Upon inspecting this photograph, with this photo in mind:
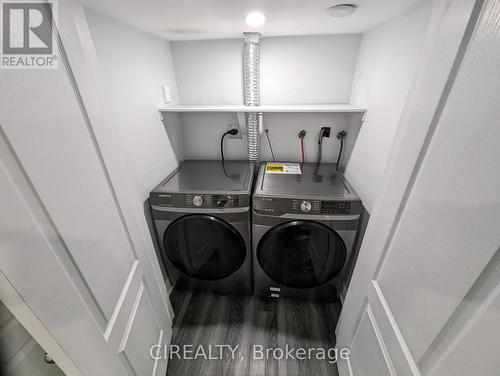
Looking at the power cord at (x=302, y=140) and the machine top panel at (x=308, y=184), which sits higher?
the power cord at (x=302, y=140)

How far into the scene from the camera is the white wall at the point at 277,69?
5.32ft

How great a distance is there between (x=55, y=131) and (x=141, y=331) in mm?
996

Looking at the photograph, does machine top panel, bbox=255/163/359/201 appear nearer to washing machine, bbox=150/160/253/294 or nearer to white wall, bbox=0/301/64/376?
washing machine, bbox=150/160/253/294

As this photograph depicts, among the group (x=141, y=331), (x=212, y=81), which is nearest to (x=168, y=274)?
(x=141, y=331)

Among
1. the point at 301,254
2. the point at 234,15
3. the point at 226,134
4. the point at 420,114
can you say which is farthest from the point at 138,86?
the point at 301,254

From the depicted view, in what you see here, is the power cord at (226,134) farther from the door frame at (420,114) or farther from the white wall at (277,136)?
the door frame at (420,114)

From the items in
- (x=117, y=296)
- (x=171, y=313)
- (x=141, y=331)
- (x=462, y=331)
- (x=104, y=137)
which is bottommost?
Answer: (x=171, y=313)

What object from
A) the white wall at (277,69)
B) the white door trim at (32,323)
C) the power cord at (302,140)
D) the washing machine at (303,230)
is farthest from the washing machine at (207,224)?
the white door trim at (32,323)

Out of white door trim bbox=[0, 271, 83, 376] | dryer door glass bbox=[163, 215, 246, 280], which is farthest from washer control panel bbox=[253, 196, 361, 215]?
white door trim bbox=[0, 271, 83, 376]

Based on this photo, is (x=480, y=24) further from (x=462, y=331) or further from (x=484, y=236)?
(x=462, y=331)

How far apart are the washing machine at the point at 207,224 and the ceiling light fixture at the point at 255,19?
0.97m

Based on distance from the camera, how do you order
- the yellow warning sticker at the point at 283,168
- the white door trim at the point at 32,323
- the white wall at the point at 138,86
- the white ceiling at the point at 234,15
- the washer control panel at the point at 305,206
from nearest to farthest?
the white door trim at the point at 32,323
the white ceiling at the point at 234,15
the white wall at the point at 138,86
the washer control panel at the point at 305,206
the yellow warning sticker at the point at 283,168

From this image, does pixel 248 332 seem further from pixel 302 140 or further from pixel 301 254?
pixel 302 140

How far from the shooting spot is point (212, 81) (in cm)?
179
